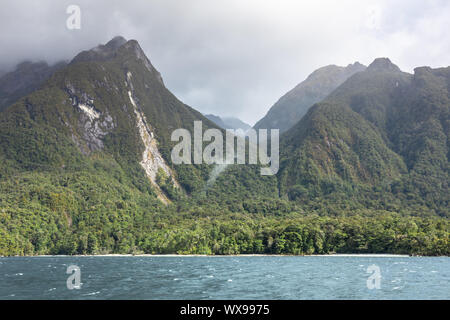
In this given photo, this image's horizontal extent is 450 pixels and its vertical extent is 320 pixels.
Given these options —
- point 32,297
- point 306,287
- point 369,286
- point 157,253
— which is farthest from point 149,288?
point 157,253

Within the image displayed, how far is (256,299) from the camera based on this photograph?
56.1 metres

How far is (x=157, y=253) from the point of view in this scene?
197 meters

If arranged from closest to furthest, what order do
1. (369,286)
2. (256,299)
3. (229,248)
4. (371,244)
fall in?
(256,299)
(369,286)
(371,244)
(229,248)
